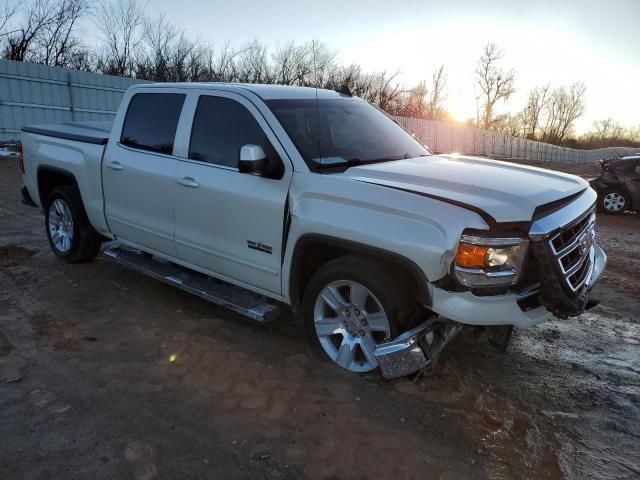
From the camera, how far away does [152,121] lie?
191 inches

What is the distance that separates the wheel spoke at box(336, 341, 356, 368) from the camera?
3604 millimetres

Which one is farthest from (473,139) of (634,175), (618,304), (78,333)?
(78,333)

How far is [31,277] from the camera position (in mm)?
5535

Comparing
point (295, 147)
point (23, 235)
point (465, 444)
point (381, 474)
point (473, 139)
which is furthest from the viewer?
point (473, 139)

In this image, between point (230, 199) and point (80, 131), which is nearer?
point (230, 199)

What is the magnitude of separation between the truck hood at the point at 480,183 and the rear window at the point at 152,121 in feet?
6.02

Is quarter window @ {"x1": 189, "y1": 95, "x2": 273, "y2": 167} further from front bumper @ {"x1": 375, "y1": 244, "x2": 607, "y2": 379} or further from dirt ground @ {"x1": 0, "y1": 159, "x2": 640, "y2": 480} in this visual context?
front bumper @ {"x1": 375, "y1": 244, "x2": 607, "y2": 379}

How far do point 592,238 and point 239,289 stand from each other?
8.98ft

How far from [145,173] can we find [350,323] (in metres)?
2.38

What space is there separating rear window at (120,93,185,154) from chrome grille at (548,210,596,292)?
3.13 meters

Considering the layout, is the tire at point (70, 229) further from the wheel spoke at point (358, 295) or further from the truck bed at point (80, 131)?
the wheel spoke at point (358, 295)

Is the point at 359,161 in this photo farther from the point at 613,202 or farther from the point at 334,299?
the point at 613,202

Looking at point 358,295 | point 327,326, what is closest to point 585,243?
point 358,295

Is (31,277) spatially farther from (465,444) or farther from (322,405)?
(465,444)
